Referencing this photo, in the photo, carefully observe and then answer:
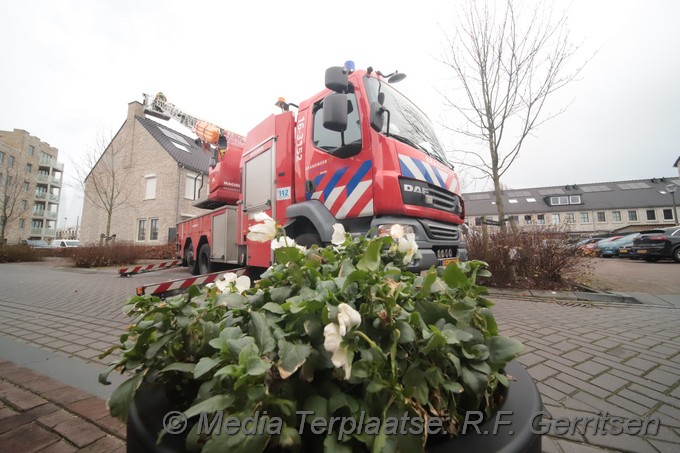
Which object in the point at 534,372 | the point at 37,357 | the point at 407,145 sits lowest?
the point at 534,372

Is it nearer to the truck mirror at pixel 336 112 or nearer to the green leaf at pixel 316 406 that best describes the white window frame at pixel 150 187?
the truck mirror at pixel 336 112

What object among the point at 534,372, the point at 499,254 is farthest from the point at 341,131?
the point at 499,254

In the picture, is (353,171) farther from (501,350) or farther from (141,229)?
(141,229)

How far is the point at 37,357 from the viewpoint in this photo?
2.34m

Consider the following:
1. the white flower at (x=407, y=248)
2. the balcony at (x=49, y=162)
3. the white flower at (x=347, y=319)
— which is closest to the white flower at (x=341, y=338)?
the white flower at (x=347, y=319)

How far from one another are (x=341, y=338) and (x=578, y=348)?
10.7 ft

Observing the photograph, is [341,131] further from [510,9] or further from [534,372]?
[510,9]

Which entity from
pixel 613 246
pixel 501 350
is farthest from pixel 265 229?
pixel 613 246

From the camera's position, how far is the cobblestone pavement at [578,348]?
5.17ft

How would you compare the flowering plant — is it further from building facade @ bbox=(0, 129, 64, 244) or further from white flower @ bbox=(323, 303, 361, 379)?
building facade @ bbox=(0, 129, 64, 244)

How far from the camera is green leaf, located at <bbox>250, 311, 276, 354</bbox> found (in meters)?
0.61

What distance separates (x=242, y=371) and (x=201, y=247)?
26.2ft

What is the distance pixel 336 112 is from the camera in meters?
3.47

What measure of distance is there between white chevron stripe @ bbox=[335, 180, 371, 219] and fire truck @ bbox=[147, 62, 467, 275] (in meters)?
0.01
